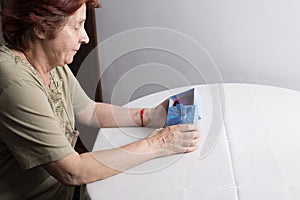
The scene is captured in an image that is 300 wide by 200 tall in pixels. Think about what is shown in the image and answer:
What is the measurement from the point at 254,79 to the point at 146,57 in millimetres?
550

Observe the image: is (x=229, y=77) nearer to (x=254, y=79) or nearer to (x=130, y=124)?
(x=254, y=79)

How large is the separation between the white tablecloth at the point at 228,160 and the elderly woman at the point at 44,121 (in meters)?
0.05

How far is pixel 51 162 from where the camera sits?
1208 mm

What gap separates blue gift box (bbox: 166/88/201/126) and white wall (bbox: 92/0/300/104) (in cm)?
54

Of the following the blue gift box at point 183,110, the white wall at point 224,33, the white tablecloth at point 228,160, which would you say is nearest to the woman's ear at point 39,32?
the white tablecloth at point 228,160

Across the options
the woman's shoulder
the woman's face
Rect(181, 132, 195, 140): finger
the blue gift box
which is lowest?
Rect(181, 132, 195, 140): finger

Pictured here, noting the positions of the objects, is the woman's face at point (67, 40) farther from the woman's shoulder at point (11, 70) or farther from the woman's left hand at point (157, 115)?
the woman's left hand at point (157, 115)

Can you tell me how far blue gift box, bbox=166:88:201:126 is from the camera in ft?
4.90

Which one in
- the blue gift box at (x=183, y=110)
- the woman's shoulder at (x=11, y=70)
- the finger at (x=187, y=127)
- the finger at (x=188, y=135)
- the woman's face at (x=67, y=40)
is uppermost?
the woman's face at (x=67, y=40)

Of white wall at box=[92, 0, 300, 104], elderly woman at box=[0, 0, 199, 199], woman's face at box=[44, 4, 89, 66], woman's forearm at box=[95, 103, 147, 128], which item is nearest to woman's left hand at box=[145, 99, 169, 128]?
woman's forearm at box=[95, 103, 147, 128]

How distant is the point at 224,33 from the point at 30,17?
3.56 feet

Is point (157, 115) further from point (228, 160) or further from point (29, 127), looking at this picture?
point (29, 127)

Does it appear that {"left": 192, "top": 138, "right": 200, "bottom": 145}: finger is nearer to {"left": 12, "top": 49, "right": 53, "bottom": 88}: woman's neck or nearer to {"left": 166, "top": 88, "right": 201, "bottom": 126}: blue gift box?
{"left": 166, "top": 88, "right": 201, "bottom": 126}: blue gift box

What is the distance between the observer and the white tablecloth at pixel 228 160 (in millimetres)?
1200
